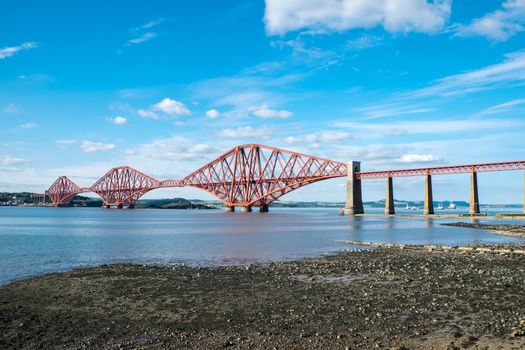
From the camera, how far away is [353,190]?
4771 inches

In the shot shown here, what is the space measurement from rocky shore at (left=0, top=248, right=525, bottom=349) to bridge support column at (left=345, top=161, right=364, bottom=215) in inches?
3896

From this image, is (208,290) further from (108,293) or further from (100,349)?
(100,349)

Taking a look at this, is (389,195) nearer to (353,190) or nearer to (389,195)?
(389,195)

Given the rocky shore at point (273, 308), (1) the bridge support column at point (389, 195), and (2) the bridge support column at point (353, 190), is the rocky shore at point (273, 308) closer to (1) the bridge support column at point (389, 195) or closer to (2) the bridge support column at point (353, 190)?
(1) the bridge support column at point (389, 195)

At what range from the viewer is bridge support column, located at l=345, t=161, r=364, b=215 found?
121869 millimetres

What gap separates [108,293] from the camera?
58.4ft

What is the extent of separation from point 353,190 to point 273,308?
358ft

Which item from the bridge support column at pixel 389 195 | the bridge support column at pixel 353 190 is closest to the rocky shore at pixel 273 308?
the bridge support column at pixel 389 195

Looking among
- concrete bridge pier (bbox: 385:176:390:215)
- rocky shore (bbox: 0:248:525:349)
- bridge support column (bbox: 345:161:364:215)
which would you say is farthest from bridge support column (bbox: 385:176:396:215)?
rocky shore (bbox: 0:248:525:349)

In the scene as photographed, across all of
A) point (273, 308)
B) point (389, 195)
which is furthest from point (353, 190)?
point (273, 308)

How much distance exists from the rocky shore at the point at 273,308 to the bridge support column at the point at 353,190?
99.0m

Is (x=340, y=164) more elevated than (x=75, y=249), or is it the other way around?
(x=340, y=164)

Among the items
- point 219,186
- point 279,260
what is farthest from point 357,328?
point 219,186

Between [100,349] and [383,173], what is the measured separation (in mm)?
109158
